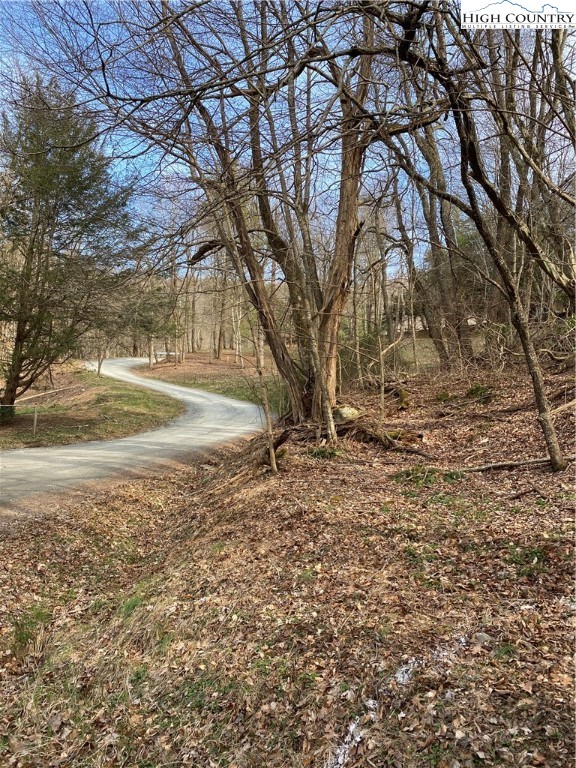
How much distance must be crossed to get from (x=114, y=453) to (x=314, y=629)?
9763 millimetres

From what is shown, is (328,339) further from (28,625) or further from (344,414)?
(28,625)

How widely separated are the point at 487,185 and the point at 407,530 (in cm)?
347

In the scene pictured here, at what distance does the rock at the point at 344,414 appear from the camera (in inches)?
399

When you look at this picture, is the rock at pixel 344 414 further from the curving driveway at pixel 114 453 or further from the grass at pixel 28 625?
the grass at pixel 28 625

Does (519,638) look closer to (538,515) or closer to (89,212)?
(538,515)

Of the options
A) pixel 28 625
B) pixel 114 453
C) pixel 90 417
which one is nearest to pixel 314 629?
pixel 28 625

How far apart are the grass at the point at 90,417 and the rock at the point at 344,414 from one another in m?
7.80

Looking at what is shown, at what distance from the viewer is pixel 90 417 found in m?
17.0

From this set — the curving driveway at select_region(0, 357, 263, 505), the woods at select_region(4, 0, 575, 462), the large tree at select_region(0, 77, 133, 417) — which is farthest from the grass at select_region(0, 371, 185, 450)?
the woods at select_region(4, 0, 575, 462)

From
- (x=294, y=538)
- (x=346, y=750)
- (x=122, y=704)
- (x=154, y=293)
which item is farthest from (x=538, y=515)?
(x=154, y=293)

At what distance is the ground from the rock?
2735 mm

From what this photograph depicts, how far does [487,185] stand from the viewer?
15.7 ft

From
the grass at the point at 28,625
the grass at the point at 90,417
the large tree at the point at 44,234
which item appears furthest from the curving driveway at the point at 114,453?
the large tree at the point at 44,234

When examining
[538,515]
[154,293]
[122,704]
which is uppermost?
[154,293]
